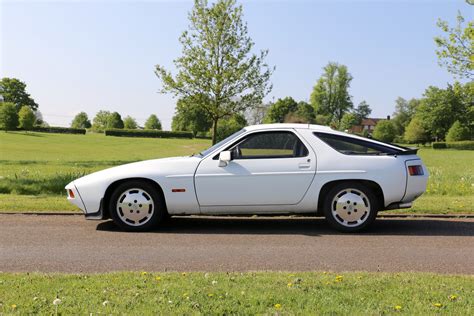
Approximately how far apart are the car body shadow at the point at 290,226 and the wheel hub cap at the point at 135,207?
26cm

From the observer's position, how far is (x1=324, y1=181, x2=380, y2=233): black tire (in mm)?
6949

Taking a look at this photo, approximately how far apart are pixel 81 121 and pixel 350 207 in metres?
126

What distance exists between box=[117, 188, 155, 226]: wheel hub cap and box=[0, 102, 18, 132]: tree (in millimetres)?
75438

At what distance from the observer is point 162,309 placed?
3.60 metres

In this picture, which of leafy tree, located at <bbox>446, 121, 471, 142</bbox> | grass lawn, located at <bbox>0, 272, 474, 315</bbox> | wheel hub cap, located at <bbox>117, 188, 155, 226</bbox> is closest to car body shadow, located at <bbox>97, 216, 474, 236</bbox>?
Answer: wheel hub cap, located at <bbox>117, 188, 155, 226</bbox>

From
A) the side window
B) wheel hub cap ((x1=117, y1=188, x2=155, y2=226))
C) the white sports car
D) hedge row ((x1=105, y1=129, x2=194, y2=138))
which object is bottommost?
wheel hub cap ((x1=117, y1=188, x2=155, y2=226))

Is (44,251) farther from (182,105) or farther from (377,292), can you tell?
(182,105)

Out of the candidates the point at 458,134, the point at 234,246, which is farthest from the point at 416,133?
the point at 234,246

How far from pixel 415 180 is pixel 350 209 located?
1022 mm

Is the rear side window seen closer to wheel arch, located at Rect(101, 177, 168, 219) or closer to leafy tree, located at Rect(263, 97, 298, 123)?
wheel arch, located at Rect(101, 177, 168, 219)

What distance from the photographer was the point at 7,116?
74688 mm

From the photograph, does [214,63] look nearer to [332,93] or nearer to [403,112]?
[332,93]

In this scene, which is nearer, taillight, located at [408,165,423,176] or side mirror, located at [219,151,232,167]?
side mirror, located at [219,151,232,167]

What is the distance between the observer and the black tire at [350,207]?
6949 millimetres
